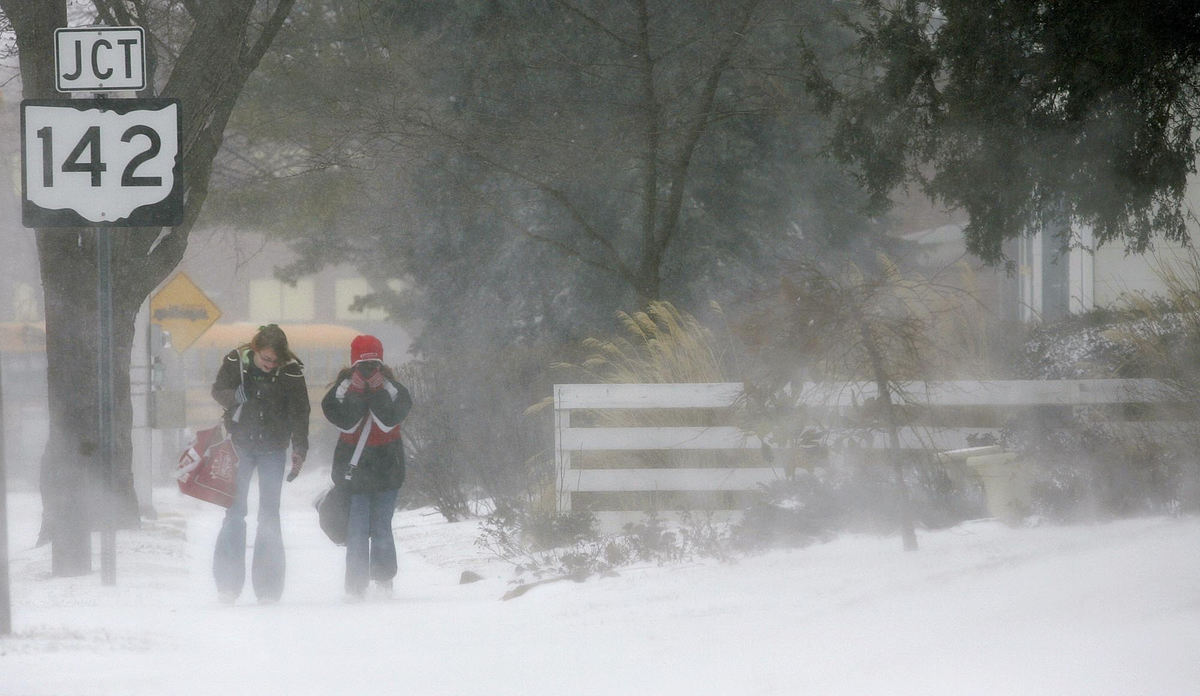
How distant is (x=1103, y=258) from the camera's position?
16016mm

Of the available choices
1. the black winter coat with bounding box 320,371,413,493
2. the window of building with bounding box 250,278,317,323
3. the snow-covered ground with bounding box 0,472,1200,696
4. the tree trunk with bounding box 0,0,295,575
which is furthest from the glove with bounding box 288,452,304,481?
the window of building with bounding box 250,278,317,323

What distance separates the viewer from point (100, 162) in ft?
26.7

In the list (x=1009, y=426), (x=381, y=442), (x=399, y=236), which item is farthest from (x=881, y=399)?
(x=399, y=236)

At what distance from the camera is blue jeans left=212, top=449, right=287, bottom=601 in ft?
27.1

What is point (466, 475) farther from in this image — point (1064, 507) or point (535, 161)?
point (1064, 507)

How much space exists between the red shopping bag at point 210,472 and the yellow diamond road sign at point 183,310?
31.9 feet

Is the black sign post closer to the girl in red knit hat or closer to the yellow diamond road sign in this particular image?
the girl in red knit hat

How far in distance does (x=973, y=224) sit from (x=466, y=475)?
614 cm

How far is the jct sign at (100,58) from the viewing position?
26.7ft

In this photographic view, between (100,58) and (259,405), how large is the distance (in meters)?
2.17

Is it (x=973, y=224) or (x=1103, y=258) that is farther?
(x=1103, y=258)

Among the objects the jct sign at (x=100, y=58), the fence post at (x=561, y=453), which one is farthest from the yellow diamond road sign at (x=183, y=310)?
the jct sign at (x=100, y=58)

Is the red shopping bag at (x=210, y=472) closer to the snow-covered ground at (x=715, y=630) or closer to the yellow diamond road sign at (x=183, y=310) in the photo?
the snow-covered ground at (x=715, y=630)

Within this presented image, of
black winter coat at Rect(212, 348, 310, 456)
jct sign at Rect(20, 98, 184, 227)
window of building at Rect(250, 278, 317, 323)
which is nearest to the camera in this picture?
jct sign at Rect(20, 98, 184, 227)
